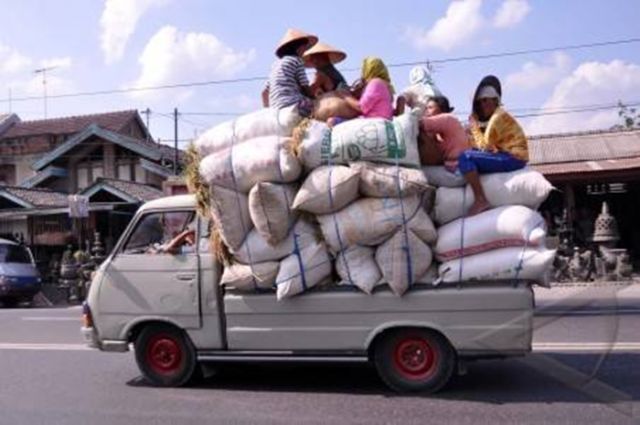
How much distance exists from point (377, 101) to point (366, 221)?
111 cm

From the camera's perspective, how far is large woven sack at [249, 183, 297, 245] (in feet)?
22.5

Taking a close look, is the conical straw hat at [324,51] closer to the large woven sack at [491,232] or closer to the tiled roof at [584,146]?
the large woven sack at [491,232]

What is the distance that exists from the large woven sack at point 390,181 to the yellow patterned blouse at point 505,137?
0.79 m

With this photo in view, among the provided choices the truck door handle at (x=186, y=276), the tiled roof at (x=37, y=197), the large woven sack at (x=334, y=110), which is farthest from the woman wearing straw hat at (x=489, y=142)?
the tiled roof at (x=37, y=197)

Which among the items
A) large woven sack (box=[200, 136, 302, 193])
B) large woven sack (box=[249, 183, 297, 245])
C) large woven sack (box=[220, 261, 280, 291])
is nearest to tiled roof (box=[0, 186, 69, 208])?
large woven sack (box=[220, 261, 280, 291])

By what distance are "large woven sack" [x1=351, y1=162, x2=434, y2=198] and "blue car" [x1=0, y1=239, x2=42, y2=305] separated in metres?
17.4

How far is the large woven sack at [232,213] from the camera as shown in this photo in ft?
23.1

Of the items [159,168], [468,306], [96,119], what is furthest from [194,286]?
[96,119]

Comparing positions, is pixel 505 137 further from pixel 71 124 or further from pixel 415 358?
pixel 71 124

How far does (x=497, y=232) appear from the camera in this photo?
6.61 m

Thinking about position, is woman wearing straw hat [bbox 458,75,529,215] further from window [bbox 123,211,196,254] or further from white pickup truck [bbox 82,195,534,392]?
window [bbox 123,211,196,254]

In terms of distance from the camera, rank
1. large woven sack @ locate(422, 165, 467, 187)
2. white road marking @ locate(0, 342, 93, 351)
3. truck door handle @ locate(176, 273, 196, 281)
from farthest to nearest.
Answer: white road marking @ locate(0, 342, 93, 351) < truck door handle @ locate(176, 273, 196, 281) < large woven sack @ locate(422, 165, 467, 187)

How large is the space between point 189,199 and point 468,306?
2.87 meters

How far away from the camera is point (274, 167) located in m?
6.87
